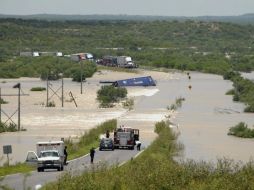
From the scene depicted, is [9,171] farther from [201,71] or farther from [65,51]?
[65,51]

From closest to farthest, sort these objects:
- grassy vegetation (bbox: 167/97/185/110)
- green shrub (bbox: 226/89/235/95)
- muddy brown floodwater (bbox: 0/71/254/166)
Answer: muddy brown floodwater (bbox: 0/71/254/166), grassy vegetation (bbox: 167/97/185/110), green shrub (bbox: 226/89/235/95)

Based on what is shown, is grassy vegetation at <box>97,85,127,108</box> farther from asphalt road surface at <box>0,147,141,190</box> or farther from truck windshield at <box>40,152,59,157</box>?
truck windshield at <box>40,152,59,157</box>

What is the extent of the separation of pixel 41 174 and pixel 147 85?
7226 cm

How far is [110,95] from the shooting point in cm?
8538

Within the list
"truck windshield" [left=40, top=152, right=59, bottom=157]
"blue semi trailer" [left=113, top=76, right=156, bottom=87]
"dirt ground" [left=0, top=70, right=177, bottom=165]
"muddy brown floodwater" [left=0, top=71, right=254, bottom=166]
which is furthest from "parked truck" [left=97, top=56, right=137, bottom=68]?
"truck windshield" [left=40, top=152, right=59, bottom=157]

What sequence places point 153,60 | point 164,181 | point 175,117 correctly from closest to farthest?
1. point 164,181
2. point 175,117
3. point 153,60

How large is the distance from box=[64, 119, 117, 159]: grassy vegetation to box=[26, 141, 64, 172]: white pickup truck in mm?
3930

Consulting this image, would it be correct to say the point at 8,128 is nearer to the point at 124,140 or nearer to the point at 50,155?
the point at 124,140

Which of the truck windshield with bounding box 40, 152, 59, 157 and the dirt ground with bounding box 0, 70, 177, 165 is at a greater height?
the truck windshield with bounding box 40, 152, 59, 157

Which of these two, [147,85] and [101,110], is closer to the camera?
[101,110]

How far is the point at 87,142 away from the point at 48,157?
→ 13.2 metres

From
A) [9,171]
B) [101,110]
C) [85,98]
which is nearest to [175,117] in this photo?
[101,110]

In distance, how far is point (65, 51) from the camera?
16950 centimetres

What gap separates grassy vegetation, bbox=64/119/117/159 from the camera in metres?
44.6
